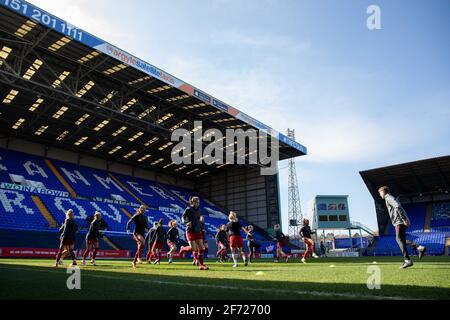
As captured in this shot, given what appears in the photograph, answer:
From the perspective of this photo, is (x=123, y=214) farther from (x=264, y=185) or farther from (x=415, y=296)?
(x=415, y=296)

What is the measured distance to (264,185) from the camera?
140 ft

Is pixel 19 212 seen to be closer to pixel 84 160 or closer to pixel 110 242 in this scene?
pixel 110 242

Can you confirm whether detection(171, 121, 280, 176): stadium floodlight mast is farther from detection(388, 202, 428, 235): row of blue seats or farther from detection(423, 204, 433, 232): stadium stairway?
detection(423, 204, 433, 232): stadium stairway

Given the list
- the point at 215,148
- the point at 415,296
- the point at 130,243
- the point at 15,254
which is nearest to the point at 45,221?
the point at 15,254

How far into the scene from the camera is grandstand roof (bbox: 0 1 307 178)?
19109mm

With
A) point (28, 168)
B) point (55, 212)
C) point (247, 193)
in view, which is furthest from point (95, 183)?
point (247, 193)

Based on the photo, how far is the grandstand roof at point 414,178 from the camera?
39.0m

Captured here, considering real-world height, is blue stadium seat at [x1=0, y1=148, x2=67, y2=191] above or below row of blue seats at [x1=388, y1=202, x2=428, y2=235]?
above

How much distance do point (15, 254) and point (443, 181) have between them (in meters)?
45.2

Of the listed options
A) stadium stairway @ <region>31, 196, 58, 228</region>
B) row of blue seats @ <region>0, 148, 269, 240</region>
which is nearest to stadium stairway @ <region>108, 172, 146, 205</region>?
row of blue seats @ <region>0, 148, 269, 240</region>

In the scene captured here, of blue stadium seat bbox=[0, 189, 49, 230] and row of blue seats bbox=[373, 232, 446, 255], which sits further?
row of blue seats bbox=[373, 232, 446, 255]

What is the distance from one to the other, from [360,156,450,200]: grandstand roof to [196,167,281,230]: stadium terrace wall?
12.2 metres

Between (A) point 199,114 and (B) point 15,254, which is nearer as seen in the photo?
(B) point 15,254

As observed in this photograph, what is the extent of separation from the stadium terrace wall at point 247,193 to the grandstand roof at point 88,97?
522cm
